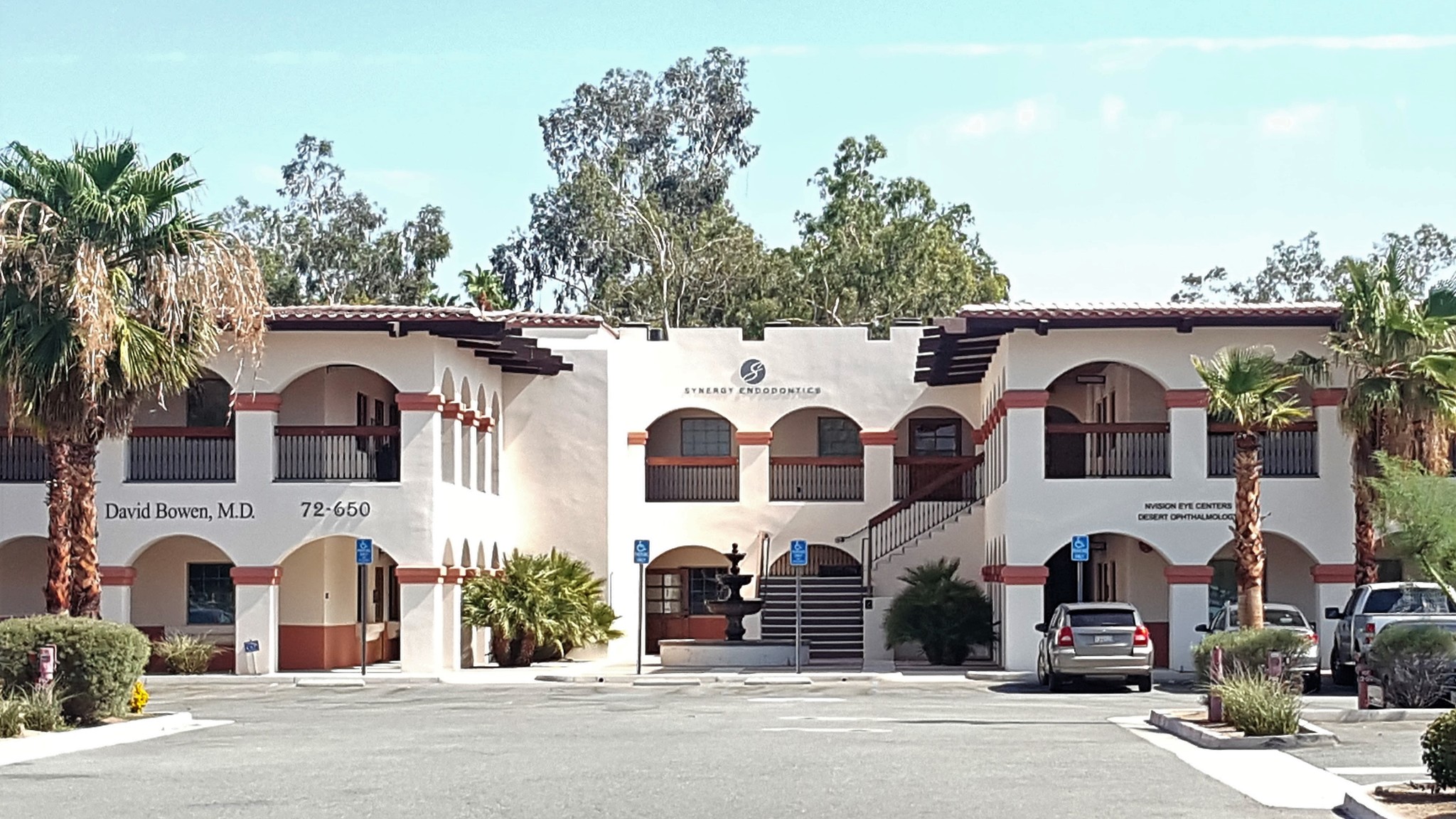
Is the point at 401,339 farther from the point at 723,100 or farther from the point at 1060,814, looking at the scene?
the point at 723,100

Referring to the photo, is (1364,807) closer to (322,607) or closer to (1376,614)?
(1376,614)

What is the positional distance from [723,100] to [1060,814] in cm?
5878

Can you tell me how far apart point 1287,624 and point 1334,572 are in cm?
540

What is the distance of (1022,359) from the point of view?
36.9 m

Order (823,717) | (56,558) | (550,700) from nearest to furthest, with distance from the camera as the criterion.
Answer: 1. (823,717)
2. (56,558)
3. (550,700)

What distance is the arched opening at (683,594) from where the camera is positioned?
1924 inches

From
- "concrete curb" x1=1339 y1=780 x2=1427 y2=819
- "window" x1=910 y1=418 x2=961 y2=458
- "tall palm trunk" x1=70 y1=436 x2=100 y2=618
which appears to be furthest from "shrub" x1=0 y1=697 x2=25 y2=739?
"window" x1=910 y1=418 x2=961 y2=458

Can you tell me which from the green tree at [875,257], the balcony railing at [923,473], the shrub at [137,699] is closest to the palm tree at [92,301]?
the shrub at [137,699]

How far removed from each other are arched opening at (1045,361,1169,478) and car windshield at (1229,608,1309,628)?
18.0 feet

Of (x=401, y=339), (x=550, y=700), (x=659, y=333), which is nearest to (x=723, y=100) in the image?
(x=659, y=333)

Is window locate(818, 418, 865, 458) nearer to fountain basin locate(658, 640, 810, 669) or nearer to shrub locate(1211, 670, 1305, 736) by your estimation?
fountain basin locate(658, 640, 810, 669)

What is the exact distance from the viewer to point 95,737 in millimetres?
22344

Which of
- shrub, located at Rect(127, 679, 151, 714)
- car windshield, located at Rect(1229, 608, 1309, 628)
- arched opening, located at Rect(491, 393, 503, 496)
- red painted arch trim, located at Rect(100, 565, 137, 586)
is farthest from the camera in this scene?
arched opening, located at Rect(491, 393, 503, 496)

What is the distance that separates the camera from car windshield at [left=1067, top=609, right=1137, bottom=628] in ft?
104
